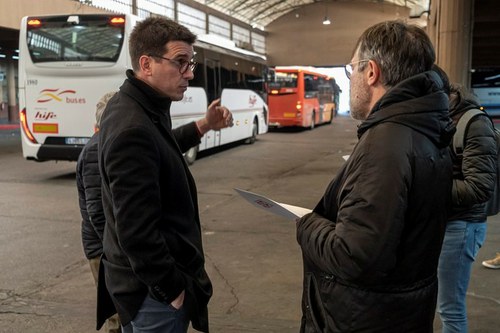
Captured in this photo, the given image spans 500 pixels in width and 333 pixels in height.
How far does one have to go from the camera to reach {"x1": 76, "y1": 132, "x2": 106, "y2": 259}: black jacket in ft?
10.1

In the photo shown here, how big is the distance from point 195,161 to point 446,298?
11795 mm

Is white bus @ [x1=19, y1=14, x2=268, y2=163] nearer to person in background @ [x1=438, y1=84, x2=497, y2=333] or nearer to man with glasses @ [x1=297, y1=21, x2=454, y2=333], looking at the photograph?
person in background @ [x1=438, y1=84, x2=497, y2=333]

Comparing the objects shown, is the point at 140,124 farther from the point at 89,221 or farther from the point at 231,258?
the point at 231,258

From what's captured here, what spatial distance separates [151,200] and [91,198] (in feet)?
4.15

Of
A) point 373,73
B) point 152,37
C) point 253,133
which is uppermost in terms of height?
point 152,37

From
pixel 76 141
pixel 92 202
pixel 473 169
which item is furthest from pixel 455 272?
pixel 76 141

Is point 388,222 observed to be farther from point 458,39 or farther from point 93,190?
point 458,39

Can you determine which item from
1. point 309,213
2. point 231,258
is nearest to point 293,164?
point 231,258

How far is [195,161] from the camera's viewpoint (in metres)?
14.4

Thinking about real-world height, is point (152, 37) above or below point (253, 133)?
above

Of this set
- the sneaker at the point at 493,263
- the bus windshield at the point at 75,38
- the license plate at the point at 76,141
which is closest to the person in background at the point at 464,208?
the sneaker at the point at 493,263

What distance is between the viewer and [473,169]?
2795mm

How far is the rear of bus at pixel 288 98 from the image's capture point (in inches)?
958

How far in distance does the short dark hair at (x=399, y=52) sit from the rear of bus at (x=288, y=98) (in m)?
22.6
